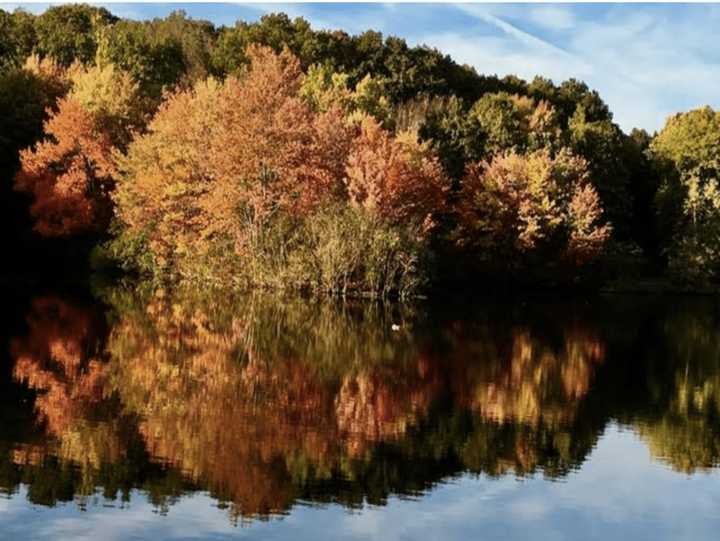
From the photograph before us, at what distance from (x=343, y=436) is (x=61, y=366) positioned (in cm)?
645

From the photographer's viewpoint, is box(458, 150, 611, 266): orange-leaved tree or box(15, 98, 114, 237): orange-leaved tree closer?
box(15, 98, 114, 237): orange-leaved tree

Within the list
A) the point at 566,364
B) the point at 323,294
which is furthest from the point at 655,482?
the point at 323,294

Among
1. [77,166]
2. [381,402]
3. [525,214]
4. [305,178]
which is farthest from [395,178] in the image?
[381,402]

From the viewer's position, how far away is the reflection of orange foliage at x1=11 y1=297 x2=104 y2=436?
1253 cm

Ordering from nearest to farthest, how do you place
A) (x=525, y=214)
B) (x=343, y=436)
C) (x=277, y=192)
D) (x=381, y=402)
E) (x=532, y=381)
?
(x=343, y=436)
(x=381, y=402)
(x=532, y=381)
(x=277, y=192)
(x=525, y=214)

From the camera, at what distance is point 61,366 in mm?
16109

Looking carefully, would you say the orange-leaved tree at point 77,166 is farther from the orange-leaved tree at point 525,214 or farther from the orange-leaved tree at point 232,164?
the orange-leaved tree at point 525,214

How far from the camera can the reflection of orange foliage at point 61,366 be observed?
12532mm

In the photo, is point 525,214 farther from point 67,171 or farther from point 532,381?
point 532,381

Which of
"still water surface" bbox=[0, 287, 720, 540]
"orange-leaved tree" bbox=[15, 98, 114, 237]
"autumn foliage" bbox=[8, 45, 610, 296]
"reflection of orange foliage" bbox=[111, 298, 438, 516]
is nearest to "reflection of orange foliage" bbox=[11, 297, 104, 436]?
"still water surface" bbox=[0, 287, 720, 540]

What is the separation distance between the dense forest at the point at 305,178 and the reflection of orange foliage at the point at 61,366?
1366 centimetres

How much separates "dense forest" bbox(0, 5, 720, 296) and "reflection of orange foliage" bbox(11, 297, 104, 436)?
538 inches

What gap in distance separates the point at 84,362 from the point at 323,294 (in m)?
19.4

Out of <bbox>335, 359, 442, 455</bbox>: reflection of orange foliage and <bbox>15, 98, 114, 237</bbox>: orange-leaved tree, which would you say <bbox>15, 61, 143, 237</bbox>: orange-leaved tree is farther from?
<bbox>335, 359, 442, 455</bbox>: reflection of orange foliage
